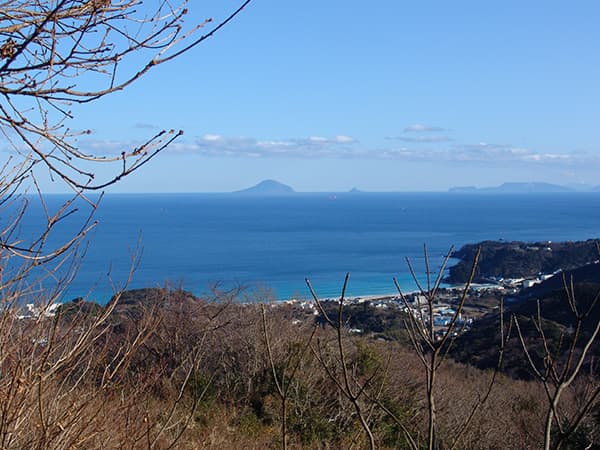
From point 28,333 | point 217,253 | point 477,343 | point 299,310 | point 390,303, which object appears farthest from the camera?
point 217,253

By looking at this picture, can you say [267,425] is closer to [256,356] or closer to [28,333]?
[256,356]

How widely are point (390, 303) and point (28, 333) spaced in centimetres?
3235

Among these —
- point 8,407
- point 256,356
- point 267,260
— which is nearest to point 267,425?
point 256,356

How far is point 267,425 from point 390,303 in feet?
75.2

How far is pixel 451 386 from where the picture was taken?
1576cm

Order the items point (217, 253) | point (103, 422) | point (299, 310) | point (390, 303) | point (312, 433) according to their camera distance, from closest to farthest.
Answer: point (103, 422), point (312, 433), point (299, 310), point (390, 303), point (217, 253)

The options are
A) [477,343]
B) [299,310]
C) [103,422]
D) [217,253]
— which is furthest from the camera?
[217,253]

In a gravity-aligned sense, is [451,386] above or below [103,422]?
below

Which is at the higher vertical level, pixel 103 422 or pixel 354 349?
pixel 103 422

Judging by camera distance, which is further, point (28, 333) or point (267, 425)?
point (267, 425)

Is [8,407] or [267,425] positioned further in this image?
[267,425]

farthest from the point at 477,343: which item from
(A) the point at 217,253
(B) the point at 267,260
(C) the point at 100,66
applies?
(A) the point at 217,253

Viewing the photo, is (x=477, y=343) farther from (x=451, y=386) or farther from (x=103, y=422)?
(x=103, y=422)

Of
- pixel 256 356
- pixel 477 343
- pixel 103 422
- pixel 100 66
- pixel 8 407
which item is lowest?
pixel 477 343
